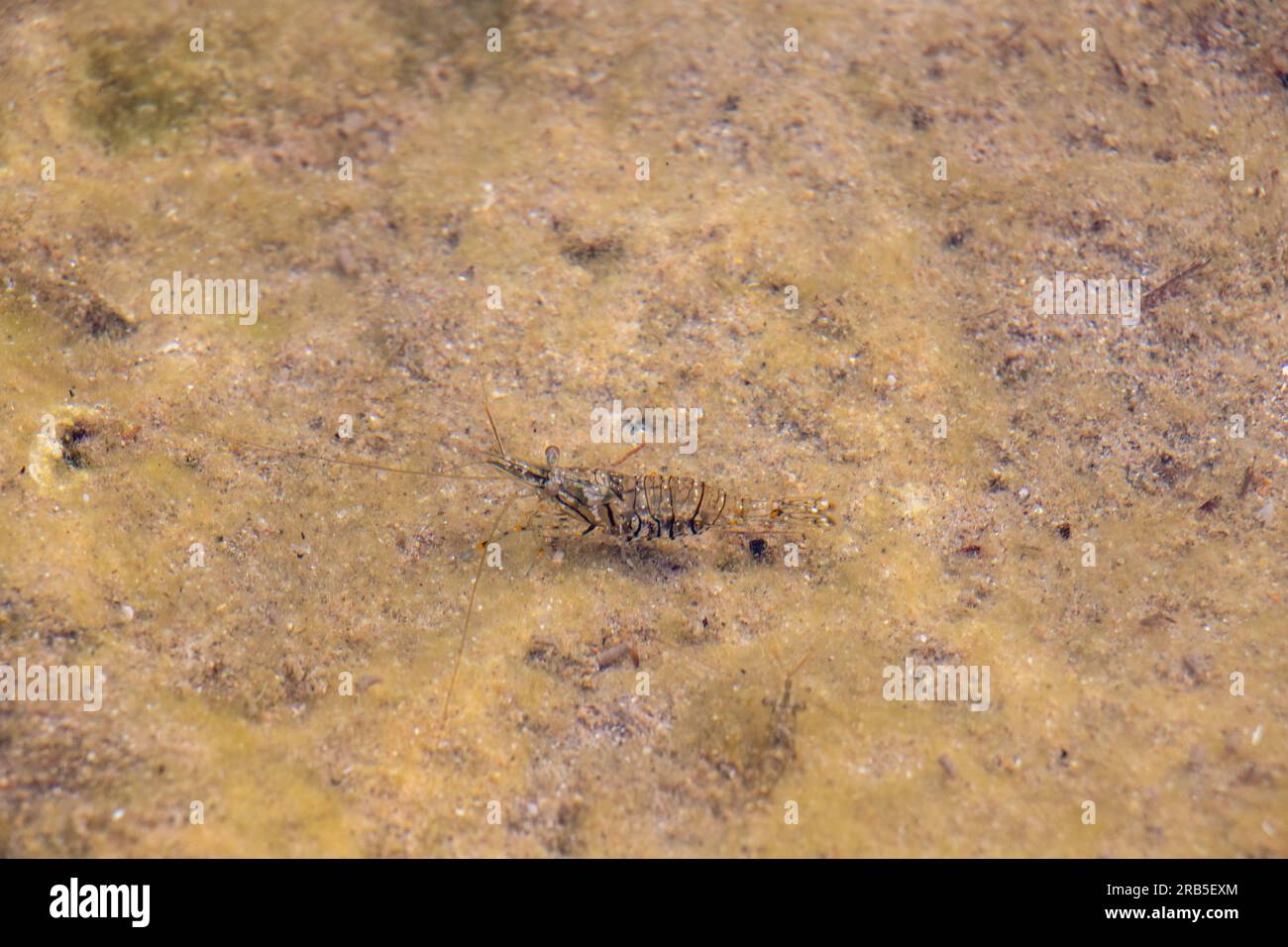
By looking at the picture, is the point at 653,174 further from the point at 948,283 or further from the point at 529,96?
the point at 948,283

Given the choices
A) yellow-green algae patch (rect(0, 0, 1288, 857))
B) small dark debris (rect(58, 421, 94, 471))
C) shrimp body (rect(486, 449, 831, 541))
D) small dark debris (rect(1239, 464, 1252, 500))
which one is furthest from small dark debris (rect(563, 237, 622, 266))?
small dark debris (rect(1239, 464, 1252, 500))

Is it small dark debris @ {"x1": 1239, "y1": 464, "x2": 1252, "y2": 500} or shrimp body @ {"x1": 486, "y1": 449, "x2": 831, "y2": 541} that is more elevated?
small dark debris @ {"x1": 1239, "y1": 464, "x2": 1252, "y2": 500}

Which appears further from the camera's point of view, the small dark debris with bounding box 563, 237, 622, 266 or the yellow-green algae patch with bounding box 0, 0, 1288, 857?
the small dark debris with bounding box 563, 237, 622, 266

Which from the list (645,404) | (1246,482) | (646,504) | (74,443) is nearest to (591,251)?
(645,404)

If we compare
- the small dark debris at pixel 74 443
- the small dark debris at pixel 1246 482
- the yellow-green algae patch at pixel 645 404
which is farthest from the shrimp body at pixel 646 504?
the small dark debris at pixel 1246 482

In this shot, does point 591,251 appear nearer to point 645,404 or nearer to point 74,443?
point 645,404

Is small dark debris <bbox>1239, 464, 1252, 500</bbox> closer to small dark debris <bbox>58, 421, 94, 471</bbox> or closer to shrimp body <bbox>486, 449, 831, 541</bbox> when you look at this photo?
shrimp body <bbox>486, 449, 831, 541</bbox>

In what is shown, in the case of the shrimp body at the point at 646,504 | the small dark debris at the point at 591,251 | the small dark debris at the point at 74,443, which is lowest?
the shrimp body at the point at 646,504

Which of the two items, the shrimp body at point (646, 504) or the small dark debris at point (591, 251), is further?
the small dark debris at point (591, 251)

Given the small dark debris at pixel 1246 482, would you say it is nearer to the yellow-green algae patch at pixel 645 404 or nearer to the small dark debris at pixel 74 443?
the yellow-green algae patch at pixel 645 404

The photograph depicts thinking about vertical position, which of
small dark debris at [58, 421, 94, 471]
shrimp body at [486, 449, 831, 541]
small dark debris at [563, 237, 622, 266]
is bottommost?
shrimp body at [486, 449, 831, 541]
